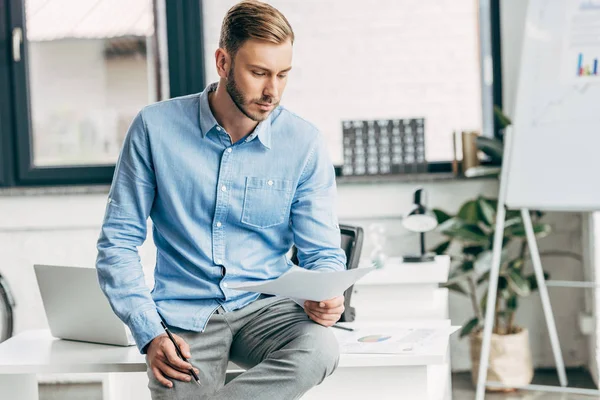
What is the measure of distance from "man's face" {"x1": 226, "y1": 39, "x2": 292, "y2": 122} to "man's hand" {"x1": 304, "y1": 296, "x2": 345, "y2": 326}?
1.41 ft

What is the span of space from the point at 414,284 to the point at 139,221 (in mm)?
1262

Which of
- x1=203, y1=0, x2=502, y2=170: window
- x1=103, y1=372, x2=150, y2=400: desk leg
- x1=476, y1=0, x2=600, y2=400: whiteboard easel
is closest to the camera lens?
x1=103, y1=372, x2=150, y2=400: desk leg

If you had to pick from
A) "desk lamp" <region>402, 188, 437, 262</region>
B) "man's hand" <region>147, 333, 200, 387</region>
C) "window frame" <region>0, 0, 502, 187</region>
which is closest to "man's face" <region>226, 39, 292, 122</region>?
"man's hand" <region>147, 333, 200, 387</region>

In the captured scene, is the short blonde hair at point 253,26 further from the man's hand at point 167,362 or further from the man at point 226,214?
the man's hand at point 167,362

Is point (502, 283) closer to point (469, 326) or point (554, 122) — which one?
point (469, 326)

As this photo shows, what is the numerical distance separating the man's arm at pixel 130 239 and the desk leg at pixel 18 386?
0.39 m

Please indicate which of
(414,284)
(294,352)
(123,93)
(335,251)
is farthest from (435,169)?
(294,352)

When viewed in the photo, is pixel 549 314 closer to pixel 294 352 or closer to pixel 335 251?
pixel 335 251

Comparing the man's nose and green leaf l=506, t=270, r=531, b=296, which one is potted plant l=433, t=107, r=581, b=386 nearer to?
green leaf l=506, t=270, r=531, b=296

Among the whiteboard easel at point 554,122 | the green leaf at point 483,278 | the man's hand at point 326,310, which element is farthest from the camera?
the green leaf at point 483,278

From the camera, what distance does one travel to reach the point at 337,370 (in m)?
1.96

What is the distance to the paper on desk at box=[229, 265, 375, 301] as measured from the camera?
1.61m

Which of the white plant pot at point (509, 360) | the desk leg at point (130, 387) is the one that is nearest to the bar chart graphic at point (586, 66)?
the white plant pot at point (509, 360)

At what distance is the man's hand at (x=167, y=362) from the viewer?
1.75m
